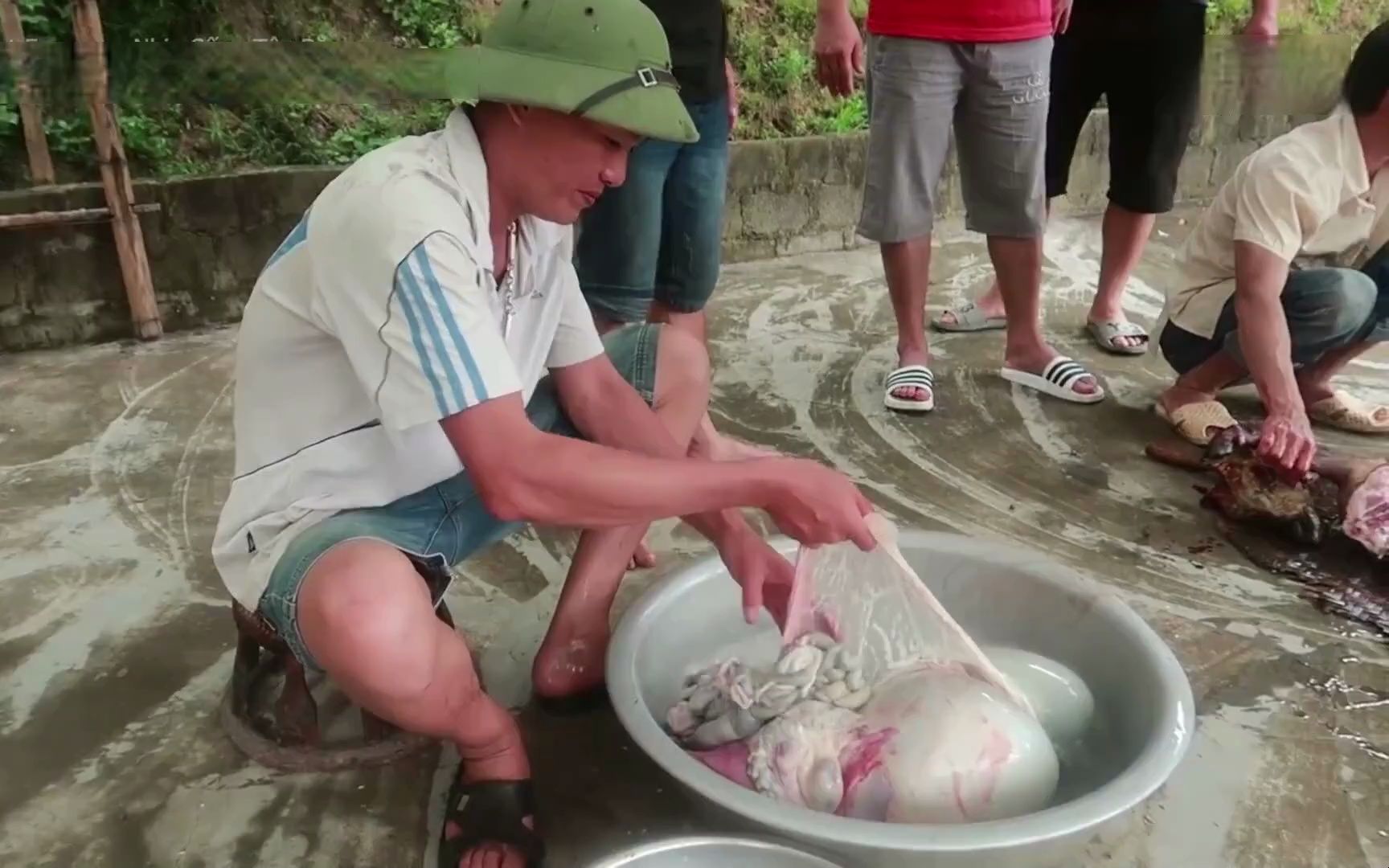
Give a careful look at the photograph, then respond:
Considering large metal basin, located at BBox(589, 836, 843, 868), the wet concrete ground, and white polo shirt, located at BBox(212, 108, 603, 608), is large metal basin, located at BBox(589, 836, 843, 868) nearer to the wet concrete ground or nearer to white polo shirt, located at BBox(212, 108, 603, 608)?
the wet concrete ground

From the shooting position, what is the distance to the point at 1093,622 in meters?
1.54

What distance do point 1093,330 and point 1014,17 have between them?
1070 mm

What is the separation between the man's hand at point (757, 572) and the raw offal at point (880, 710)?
53 millimetres

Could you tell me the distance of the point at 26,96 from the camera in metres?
3.00

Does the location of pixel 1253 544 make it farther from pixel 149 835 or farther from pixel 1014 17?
pixel 149 835

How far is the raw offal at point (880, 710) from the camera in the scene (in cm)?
128

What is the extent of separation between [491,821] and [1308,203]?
1.92 meters

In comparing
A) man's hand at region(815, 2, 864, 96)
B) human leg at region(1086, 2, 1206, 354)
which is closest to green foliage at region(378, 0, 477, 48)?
man's hand at region(815, 2, 864, 96)

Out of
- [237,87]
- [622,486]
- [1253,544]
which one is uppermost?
[237,87]

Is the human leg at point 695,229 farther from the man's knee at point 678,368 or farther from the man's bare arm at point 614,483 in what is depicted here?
the man's bare arm at point 614,483

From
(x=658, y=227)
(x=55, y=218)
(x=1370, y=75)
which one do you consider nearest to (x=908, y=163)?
(x=658, y=227)

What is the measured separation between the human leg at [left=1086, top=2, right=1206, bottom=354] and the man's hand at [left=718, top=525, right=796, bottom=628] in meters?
1.95

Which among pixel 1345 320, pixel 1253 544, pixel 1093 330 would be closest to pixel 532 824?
pixel 1253 544

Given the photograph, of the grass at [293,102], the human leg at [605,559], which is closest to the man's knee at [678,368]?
the human leg at [605,559]
